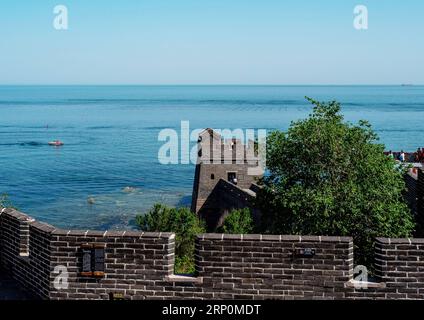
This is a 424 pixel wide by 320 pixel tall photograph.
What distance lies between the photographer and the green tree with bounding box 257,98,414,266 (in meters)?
17.8

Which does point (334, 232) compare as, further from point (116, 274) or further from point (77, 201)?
point (77, 201)

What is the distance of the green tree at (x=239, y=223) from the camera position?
32.6 meters

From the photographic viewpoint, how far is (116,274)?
31.0ft

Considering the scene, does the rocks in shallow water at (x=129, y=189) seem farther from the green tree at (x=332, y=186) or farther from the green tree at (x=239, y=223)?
the green tree at (x=332, y=186)

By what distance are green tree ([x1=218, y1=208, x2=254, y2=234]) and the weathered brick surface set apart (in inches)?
893

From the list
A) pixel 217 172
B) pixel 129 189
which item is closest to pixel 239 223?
pixel 217 172

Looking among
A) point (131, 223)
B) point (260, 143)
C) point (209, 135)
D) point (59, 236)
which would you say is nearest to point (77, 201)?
point (131, 223)

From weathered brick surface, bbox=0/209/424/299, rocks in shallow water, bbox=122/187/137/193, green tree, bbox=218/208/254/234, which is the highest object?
weathered brick surface, bbox=0/209/424/299

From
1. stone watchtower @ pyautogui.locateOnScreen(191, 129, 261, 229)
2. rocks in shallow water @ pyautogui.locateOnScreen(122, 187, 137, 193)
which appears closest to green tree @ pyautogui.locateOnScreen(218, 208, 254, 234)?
stone watchtower @ pyautogui.locateOnScreen(191, 129, 261, 229)

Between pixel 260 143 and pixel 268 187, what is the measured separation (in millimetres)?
1860

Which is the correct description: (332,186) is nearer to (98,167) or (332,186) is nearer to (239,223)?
(239,223)

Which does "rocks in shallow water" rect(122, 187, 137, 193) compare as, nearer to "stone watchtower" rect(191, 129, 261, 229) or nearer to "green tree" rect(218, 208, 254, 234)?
"stone watchtower" rect(191, 129, 261, 229)

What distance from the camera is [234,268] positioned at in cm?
924
